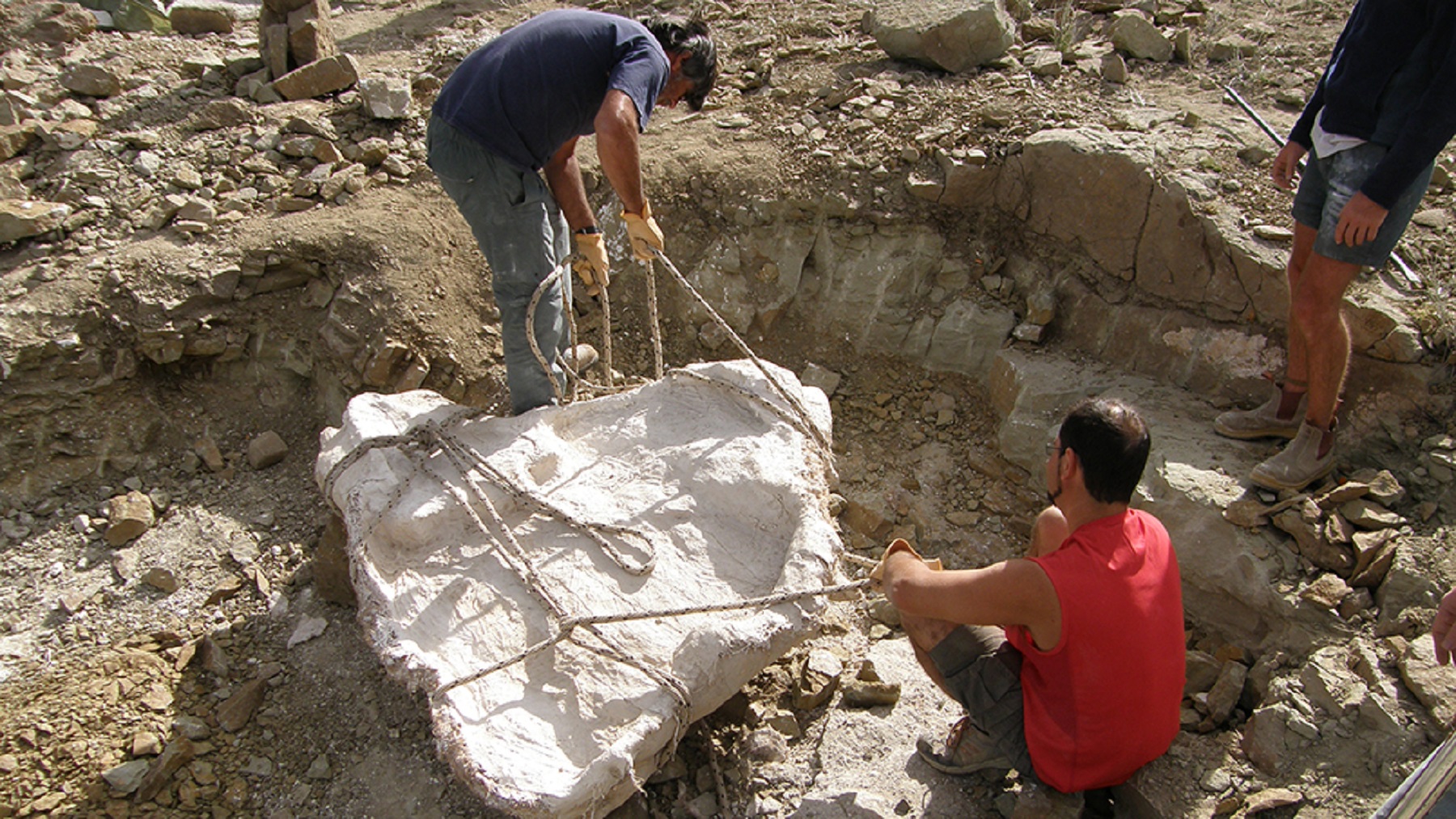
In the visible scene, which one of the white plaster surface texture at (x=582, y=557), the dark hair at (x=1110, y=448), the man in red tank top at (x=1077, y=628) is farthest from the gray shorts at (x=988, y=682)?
the dark hair at (x=1110, y=448)

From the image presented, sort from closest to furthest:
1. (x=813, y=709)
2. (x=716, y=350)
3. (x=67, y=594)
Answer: (x=813, y=709) → (x=67, y=594) → (x=716, y=350)

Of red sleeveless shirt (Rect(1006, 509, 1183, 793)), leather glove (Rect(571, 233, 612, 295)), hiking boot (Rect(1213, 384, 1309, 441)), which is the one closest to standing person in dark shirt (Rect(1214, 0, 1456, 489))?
hiking boot (Rect(1213, 384, 1309, 441))

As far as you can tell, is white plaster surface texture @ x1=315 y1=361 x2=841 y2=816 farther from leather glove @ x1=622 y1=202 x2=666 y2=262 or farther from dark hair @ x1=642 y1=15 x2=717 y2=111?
dark hair @ x1=642 y1=15 x2=717 y2=111

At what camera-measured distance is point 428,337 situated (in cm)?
409

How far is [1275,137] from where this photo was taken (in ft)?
13.7

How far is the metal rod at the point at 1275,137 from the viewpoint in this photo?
3.42 m

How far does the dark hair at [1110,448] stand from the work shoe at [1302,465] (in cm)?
141

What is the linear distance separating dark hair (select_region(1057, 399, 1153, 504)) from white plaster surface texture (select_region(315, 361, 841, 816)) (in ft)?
2.64

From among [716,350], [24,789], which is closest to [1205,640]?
[716,350]

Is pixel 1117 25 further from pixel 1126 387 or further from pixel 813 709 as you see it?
pixel 813 709

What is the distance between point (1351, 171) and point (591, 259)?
8.53 ft

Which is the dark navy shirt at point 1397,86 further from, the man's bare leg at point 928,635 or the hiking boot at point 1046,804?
the hiking boot at point 1046,804

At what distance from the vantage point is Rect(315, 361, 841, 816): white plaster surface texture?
7.66ft

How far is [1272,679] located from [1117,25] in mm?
3836
